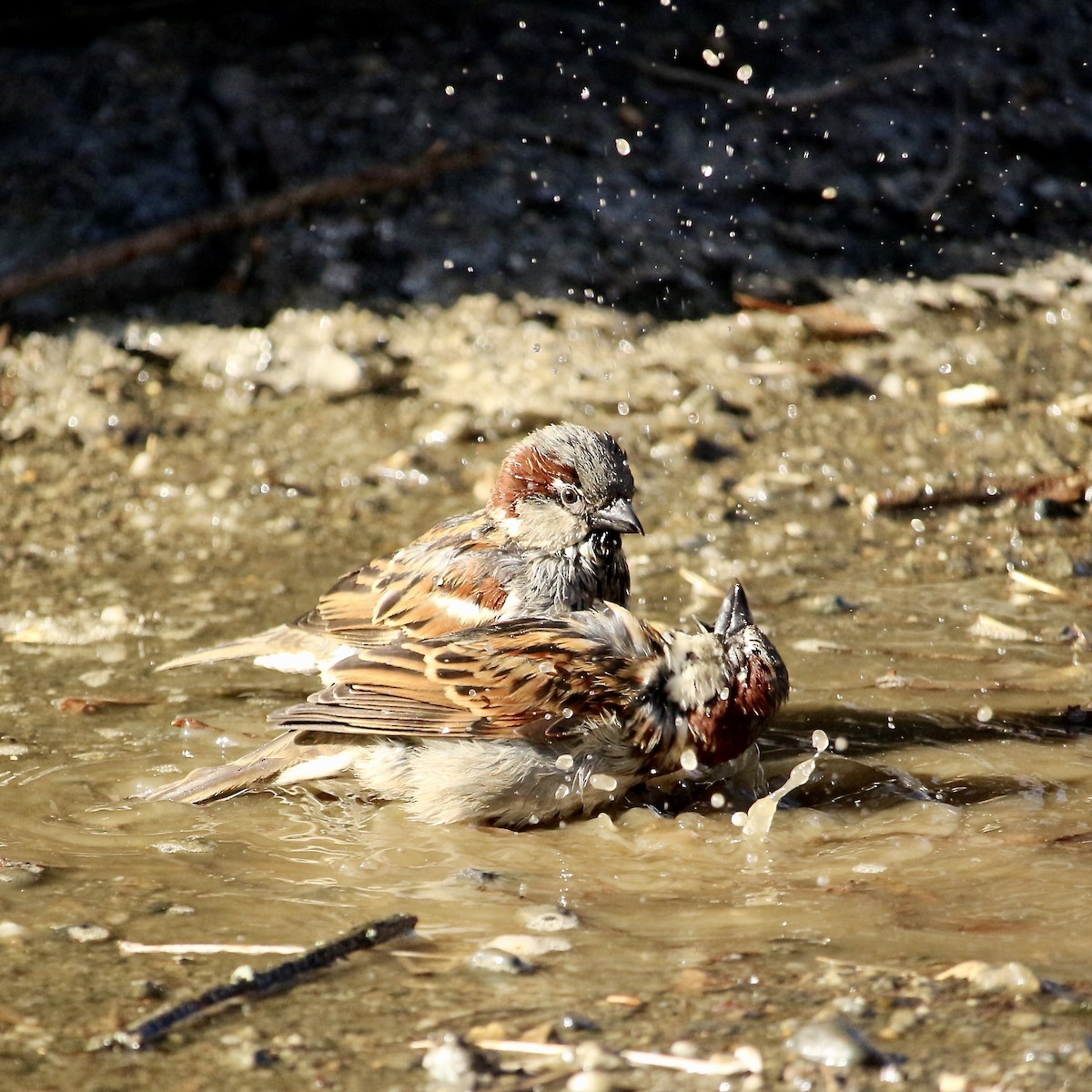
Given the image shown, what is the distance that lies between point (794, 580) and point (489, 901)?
2.45 metres

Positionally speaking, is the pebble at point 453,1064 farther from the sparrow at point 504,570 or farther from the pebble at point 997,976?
the sparrow at point 504,570

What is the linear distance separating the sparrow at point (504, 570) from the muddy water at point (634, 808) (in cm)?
27

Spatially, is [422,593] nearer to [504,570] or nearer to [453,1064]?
[504,570]

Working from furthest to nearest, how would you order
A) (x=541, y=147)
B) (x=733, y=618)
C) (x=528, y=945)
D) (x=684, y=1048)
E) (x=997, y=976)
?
(x=541, y=147), (x=733, y=618), (x=528, y=945), (x=997, y=976), (x=684, y=1048)

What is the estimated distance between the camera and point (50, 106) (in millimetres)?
7883

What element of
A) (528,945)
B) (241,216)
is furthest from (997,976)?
(241,216)

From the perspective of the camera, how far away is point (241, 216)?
757 centimetres

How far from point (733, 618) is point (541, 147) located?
437 centimetres

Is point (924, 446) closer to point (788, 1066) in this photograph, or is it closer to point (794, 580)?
point (794, 580)

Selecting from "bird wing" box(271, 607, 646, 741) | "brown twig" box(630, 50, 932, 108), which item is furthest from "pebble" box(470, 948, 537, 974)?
"brown twig" box(630, 50, 932, 108)

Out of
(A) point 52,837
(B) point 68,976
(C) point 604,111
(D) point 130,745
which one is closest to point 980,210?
(C) point 604,111

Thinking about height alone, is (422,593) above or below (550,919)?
above

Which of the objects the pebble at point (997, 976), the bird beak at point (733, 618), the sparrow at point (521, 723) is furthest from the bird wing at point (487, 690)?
the pebble at point (997, 976)

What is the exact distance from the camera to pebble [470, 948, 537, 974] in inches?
123
